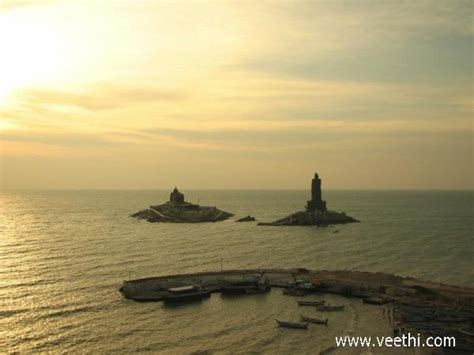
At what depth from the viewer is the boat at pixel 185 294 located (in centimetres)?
6419

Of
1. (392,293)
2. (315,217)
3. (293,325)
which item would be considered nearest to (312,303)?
(293,325)

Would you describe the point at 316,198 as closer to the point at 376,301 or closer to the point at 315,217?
the point at 315,217

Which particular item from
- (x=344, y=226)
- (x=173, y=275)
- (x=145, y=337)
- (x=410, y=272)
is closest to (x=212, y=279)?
(x=173, y=275)

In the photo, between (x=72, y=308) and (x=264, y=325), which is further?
(x=72, y=308)

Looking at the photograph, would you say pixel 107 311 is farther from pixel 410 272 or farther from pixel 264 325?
pixel 410 272

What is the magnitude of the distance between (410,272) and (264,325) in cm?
4083

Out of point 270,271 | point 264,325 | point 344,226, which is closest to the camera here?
point 264,325

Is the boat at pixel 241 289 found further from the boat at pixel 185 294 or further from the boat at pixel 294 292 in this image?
the boat at pixel 294 292

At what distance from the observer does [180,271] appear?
271 feet

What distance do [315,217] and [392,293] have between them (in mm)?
108537

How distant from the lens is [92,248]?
353ft

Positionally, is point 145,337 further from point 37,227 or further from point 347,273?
point 37,227

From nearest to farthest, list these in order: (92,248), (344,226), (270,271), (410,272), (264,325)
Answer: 1. (264,325)
2. (270,271)
3. (410,272)
4. (92,248)
5. (344,226)

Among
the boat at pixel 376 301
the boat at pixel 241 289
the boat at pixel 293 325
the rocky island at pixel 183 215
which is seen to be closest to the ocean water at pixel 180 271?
the boat at pixel 293 325
